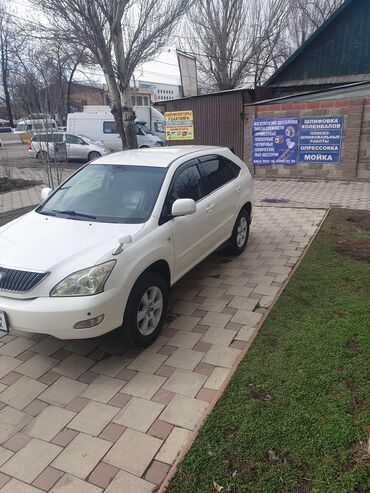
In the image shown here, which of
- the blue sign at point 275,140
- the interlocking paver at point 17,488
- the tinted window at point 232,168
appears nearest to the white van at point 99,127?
the blue sign at point 275,140

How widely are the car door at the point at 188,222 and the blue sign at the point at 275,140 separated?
8.14m

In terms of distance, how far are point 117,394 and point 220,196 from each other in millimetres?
2724

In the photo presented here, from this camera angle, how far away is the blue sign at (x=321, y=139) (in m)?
11.2

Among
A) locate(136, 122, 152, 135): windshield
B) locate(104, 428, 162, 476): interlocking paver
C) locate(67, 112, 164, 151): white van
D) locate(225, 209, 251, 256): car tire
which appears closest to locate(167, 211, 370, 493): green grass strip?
locate(104, 428, 162, 476): interlocking paver

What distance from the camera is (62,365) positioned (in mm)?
3373

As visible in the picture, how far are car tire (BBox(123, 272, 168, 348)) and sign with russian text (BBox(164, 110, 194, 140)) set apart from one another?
11560mm

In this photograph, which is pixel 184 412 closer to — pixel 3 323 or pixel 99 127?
pixel 3 323

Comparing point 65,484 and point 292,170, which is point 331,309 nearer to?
point 65,484

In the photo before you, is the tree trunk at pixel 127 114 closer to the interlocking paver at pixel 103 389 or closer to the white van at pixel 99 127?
the white van at pixel 99 127

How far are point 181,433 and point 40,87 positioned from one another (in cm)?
931

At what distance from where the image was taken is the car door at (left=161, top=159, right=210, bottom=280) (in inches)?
153

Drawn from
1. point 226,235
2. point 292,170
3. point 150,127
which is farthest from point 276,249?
point 150,127

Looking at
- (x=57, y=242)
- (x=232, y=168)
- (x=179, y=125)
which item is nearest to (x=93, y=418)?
(x=57, y=242)

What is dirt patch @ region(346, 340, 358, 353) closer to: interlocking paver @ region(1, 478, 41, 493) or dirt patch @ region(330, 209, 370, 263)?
dirt patch @ region(330, 209, 370, 263)
